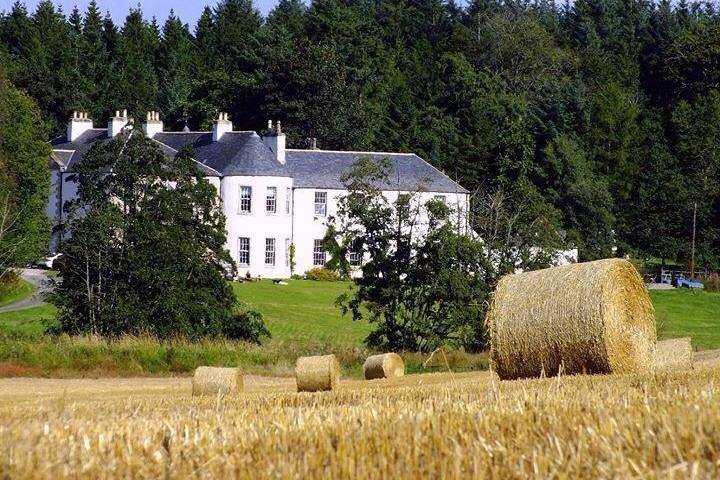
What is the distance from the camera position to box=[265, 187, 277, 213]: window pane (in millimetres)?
75750

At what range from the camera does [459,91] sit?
114062 mm

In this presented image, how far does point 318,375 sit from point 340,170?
5770 centimetres

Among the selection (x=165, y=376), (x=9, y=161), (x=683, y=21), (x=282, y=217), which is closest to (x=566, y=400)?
(x=165, y=376)

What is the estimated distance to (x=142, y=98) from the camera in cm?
12006

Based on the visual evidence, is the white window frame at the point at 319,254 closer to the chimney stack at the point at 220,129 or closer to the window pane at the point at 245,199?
the window pane at the point at 245,199

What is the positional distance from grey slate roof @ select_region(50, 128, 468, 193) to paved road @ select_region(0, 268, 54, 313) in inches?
353

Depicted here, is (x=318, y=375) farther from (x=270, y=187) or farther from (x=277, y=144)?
(x=277, y=144)

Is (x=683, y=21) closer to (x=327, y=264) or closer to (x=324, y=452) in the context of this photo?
(x=327, y=264)

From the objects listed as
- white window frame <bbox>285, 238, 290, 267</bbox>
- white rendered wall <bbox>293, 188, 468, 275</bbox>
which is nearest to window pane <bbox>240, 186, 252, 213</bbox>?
white window frame <bbox>285, 238, 290, 267</bbox>

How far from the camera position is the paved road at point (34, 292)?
177 ft

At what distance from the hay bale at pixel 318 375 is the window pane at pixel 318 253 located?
179ft

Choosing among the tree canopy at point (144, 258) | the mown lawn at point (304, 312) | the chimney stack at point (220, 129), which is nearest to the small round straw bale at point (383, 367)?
the tree canopy at point (144, 258)

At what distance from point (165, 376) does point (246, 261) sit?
42271mm

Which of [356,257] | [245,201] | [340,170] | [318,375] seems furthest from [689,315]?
[318,375]
